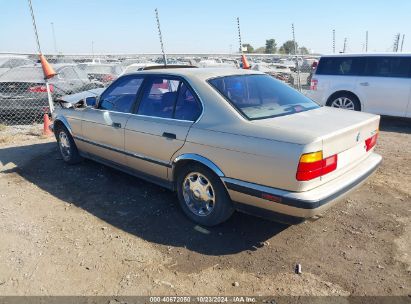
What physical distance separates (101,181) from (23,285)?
228 cm

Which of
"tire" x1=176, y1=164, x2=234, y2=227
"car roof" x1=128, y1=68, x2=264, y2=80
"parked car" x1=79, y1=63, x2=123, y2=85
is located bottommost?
"tire" x1=176, y1=164, x2=234, y2=227

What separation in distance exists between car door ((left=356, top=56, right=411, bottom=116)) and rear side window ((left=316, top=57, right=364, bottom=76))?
0.60ft

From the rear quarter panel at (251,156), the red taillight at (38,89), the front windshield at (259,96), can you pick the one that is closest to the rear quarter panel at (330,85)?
the front windshield at (259,96)

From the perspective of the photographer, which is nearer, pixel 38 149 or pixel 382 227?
pixel 382 227

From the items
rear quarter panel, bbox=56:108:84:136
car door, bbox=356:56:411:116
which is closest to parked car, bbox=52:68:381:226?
rear quarter panel, bbox=56:108:84:136

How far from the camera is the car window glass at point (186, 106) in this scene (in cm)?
360

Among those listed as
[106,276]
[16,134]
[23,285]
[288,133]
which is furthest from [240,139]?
[16,134]

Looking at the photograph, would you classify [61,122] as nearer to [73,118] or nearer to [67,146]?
[67,146]

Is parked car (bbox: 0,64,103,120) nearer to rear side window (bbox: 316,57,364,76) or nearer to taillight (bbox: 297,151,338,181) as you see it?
rear side window (bbox: 316,57,364,76)

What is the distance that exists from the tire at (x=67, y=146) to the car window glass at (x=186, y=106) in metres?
2.58

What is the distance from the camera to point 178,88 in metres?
3.83

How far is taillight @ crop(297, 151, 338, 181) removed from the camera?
9.18 feet

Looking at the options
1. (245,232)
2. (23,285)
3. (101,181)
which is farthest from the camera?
(101,181)

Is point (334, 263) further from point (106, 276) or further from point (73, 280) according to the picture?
point (73, 280)
